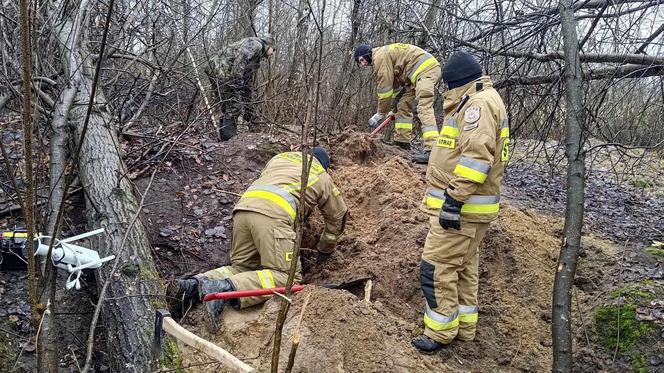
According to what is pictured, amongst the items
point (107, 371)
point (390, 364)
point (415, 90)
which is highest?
point (415, 90)

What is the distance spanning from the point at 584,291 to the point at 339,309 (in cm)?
254

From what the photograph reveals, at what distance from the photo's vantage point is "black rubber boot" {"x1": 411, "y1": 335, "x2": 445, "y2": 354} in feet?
13.1

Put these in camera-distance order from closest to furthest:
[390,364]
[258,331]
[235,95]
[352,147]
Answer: [390,364] < [258,331] < [352,147] < [235,95]

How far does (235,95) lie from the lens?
8.20 meters

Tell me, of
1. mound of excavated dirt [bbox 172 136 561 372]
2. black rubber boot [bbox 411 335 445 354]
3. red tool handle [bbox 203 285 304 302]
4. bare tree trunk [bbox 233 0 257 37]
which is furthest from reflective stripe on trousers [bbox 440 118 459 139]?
bare tree trunk [bbox 233 0 257 37]

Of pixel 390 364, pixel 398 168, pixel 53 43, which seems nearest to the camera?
pixel 390 364

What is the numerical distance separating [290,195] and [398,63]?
335 centimetres

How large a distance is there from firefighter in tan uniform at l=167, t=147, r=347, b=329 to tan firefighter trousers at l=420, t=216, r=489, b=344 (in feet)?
3.92

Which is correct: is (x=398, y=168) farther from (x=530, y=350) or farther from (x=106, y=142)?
(x=106, y=142)

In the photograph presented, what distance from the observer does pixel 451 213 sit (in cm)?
374

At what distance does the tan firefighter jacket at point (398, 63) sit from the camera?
277 inches

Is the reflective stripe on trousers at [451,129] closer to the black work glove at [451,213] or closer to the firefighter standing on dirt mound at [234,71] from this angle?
the black work glove at [451,213]

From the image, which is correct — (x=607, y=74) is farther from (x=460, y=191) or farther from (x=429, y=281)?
(x=429, y=281)

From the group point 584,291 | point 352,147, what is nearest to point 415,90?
point 352,147
